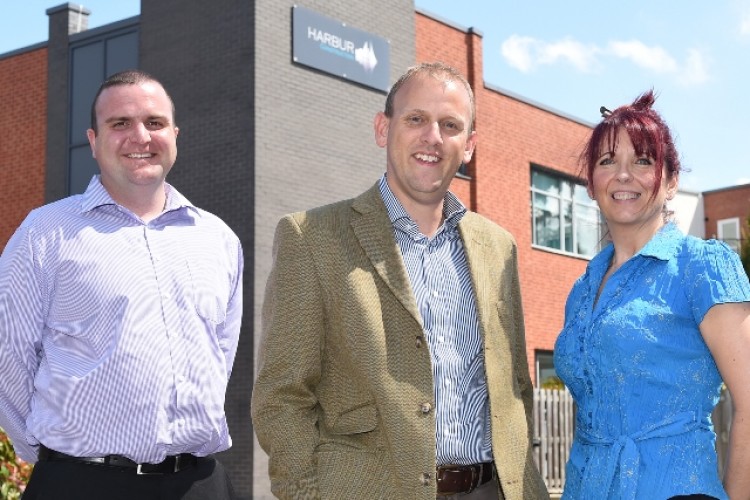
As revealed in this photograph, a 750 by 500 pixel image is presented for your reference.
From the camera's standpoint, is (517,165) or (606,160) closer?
(606,160)

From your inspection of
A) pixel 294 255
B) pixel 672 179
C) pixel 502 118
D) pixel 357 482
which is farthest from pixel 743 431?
pixel 502 118

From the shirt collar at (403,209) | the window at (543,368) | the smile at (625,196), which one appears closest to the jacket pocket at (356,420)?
the shirt collar at (403,209)

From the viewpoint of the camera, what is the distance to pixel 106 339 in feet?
13.1

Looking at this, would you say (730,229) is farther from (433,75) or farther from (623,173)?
(433,75)

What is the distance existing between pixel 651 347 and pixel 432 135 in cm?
109

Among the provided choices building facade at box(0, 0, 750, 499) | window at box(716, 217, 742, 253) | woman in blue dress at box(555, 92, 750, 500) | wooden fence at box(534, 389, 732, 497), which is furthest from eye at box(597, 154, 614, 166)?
window at box(716, 217, 742, 253)

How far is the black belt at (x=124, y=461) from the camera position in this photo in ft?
12.8

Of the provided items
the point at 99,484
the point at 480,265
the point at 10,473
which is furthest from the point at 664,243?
the point at 10,473

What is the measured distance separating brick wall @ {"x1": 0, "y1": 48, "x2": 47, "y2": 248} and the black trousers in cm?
1734

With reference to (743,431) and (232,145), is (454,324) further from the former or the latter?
(232,145)

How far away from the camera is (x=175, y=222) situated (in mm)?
4480

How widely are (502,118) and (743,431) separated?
810 inches

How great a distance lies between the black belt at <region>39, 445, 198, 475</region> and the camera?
3.91 meters

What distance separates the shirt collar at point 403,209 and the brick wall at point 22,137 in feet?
58.0
